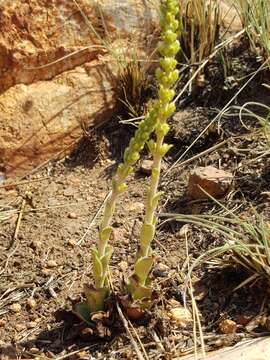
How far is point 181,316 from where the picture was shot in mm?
1989

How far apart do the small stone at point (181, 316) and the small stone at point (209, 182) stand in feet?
1.74

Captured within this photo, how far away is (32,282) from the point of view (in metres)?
2.22

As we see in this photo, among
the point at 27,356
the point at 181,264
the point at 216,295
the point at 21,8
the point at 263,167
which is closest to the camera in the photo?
the point at 27,356

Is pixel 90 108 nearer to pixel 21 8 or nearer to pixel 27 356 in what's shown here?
pixel 21 8

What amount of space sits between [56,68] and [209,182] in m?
0.97

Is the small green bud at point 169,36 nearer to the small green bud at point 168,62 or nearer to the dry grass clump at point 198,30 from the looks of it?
the small green bud at point 168,62

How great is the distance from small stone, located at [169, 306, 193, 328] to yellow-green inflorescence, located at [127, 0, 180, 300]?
0.16m

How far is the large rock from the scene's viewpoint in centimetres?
279

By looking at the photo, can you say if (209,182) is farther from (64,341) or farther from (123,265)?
(64,341)

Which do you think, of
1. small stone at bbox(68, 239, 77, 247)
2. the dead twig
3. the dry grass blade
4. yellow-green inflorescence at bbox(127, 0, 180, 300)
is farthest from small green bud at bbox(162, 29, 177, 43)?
small stone at bbox(68, 239, 77, 247)

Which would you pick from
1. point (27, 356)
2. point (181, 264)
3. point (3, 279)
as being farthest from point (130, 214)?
point (27, 356)

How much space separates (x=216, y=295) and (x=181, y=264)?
194mm

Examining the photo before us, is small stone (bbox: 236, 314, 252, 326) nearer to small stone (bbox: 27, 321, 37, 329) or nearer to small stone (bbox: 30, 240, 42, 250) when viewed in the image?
small stone (bbox: 27, 321, 37, 329)

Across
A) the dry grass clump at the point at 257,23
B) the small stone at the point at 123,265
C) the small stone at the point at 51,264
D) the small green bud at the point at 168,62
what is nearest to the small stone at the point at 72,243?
the small stone at the point at 51,264
